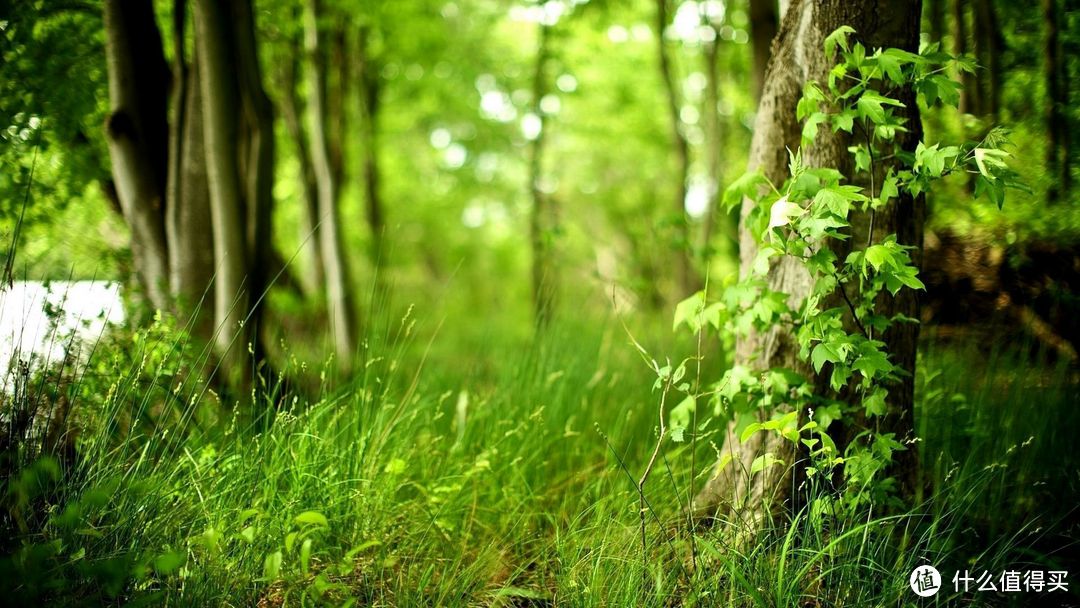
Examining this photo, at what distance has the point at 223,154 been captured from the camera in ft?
9.70

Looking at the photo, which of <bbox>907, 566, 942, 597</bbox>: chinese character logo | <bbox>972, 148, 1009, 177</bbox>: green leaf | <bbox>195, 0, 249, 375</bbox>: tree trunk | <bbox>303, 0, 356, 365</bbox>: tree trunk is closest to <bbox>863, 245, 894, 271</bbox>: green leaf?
<bbox>972, 148, 1009, 177</bbox>: green leaf

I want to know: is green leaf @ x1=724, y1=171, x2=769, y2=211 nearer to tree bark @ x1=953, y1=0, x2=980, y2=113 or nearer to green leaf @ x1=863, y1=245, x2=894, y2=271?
green leaf @ x1=863, y1=245, x2=894, y2=271

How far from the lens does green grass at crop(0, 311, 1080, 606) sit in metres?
1.67

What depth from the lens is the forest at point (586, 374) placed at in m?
1.74

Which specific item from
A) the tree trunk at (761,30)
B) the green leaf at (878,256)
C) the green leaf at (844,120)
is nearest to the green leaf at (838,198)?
the green leaf at (878,256)

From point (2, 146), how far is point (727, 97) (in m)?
8.07

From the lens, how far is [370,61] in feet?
26.6

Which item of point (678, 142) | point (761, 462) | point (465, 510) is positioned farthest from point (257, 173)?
point (678, 142)

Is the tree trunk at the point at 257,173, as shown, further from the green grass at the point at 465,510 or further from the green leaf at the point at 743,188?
the green leaf at the point at 743,188

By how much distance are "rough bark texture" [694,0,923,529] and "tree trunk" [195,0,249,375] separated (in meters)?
2.28

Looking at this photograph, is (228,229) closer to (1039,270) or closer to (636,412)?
(636,412)

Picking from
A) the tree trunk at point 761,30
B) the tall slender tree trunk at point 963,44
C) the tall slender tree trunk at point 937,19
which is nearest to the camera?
the tall slender tree trunk at point 963,44

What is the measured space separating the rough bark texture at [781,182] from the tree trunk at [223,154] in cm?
228

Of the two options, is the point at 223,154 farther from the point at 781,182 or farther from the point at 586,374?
the point at 781,182
